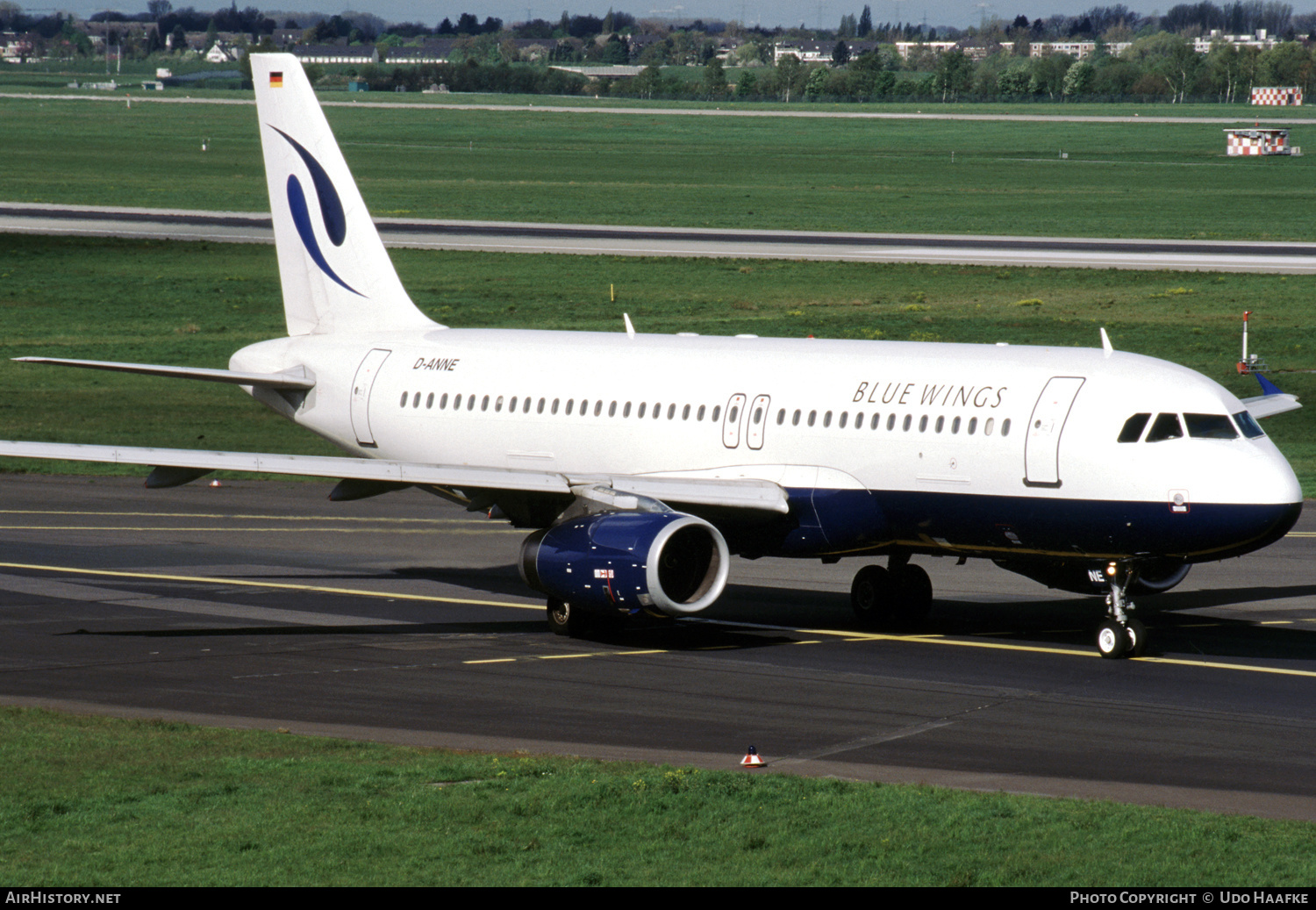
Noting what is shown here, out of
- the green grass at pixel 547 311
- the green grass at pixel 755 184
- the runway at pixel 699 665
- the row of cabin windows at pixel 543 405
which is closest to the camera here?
the runway at pixel 699 665

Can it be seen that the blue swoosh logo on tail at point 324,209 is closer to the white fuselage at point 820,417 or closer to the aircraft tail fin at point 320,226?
the aircraft tail fin at point 320,226

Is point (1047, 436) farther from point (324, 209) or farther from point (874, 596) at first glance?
point (324, 209)

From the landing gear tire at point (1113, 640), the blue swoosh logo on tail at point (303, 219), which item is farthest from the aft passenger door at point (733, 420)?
the blue swoosh logo on tail at point (303, 219)

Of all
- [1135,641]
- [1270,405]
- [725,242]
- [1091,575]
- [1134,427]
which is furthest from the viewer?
[725,242]

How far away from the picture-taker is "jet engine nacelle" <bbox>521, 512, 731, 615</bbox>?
28.5 meters

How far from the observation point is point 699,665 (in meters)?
28.5

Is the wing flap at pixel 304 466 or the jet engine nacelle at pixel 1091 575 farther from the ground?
the wing flap at pixel 304 466

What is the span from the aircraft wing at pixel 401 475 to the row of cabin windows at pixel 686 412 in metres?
1.30

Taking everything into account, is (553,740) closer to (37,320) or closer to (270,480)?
(270,480)

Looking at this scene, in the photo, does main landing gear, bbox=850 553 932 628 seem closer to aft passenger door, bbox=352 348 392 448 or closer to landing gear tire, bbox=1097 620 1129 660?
landing gear tire, bbox=1097 620 1129 660

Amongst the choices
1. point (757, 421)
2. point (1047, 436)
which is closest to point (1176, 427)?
point (1047, 436)

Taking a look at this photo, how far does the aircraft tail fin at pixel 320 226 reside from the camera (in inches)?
1517

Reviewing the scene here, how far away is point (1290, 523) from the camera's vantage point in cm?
2759

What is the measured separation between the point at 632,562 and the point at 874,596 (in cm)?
614
